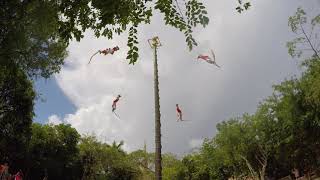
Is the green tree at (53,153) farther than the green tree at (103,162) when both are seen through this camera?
No

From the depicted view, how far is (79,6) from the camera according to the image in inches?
163

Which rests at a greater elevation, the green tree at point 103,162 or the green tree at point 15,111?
the green tree at point 103,162

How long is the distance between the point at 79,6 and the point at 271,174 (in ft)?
165

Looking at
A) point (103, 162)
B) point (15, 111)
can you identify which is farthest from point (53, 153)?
point (103, 162)

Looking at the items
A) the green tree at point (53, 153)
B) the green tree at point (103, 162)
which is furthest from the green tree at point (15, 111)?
the green tree at point (103, 162)

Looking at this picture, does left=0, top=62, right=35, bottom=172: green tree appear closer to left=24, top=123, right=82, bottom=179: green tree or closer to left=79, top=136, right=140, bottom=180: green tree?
left=24, top=123, right=82, bottom=179: green tree

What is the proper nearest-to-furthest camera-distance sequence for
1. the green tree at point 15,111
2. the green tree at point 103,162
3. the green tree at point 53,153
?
the green tree at point 15,111 → the green tree at point 53,153 → the green tree at point 103,162

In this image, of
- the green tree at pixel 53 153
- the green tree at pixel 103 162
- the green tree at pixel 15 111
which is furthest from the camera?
the green tree at pixel 103 162

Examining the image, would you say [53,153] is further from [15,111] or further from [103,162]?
[103,162]

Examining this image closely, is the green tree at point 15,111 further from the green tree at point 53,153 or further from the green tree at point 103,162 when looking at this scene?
A: the green tree at point 103,162

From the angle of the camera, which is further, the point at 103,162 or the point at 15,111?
the point at 103,162

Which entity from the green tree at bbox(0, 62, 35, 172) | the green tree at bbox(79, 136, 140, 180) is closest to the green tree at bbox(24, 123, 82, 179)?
the green tree at bbox(79, 136, 140, 180)

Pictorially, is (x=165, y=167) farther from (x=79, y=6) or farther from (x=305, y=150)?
(x=79, y=6)

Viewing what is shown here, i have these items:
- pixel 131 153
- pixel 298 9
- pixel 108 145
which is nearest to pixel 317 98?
pixel 298 9
